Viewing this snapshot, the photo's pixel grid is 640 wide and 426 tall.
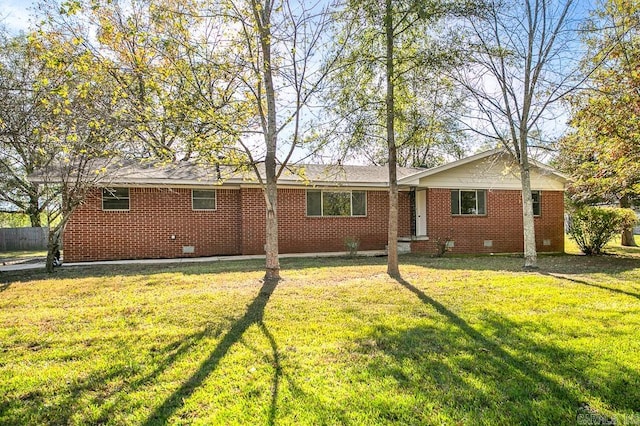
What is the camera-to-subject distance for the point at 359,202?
14289 millimetres

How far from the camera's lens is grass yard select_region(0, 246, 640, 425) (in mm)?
2852

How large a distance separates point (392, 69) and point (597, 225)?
31.7ft

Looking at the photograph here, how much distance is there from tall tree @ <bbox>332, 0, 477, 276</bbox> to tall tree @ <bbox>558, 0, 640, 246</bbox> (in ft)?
12.2

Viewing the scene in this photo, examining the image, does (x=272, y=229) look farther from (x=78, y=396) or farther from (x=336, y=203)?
(x=336, y=203)

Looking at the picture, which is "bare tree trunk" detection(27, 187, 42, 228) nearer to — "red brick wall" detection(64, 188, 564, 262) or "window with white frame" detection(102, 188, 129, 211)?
"window with white frame" detection(102, 188, 129, 211)

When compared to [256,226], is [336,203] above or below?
above

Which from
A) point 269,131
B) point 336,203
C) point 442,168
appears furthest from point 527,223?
point 269,131

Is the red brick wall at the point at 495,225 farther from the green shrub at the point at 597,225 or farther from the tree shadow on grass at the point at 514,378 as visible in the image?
the tree shadow on grass at the point at 514,378

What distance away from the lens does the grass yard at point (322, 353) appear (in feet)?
9.36

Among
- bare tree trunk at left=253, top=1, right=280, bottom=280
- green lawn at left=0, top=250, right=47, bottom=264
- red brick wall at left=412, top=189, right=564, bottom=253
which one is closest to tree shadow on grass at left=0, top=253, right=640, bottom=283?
bare tree trunk at left=253, top=1, right=280, bottom=280

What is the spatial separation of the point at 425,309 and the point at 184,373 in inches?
140

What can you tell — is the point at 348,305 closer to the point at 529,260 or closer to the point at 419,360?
the point at 419,360

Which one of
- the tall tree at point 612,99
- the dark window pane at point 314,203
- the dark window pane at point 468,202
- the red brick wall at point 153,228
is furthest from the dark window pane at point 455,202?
the red brick wall at point 153,228

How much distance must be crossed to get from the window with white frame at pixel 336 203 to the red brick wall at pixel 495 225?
247cm
